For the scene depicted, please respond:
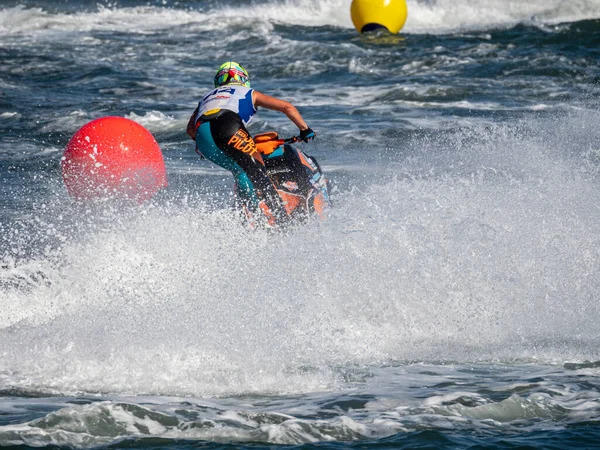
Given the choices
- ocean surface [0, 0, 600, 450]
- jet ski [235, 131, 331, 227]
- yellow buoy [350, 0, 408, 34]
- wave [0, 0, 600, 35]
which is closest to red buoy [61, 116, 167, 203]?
ocean surface [0, 0, 600, 450]

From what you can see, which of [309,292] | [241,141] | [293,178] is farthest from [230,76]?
[309,292]

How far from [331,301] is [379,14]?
15.6 meters

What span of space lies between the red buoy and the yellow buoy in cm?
1281

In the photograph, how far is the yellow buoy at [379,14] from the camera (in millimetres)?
21047

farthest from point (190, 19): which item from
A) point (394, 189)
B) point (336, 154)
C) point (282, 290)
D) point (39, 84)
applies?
point (282, 290)

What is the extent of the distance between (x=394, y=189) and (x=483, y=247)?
133 cm

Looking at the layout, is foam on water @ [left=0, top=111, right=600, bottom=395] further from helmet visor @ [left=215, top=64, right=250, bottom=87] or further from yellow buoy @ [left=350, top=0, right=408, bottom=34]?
yellow buoy @ [left=350, top=0, right=408, bottom=34]

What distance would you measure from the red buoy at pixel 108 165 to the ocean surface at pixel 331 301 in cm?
22

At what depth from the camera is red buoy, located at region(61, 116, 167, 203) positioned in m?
9.09

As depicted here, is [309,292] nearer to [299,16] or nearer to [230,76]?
[230,76]

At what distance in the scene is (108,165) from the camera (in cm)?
913

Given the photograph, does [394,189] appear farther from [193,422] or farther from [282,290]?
[193,422]

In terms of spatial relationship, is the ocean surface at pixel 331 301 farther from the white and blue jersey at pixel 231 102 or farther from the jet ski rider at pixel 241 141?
the white and blue jersey at pixel 231 102

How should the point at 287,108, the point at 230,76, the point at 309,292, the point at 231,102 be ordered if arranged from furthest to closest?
the point at 230,76
the point at 231,102
the point at 287,108
the point at 309,292
